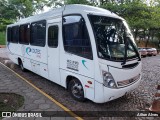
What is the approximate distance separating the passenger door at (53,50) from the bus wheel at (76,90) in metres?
0.73

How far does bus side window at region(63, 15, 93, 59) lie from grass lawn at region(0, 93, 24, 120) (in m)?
2.20

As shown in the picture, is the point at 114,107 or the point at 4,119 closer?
the point at 4,119

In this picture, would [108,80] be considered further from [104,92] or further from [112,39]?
[112,39]

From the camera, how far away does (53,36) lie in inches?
238

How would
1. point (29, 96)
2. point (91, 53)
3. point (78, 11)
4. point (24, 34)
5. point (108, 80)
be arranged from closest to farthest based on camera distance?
point (108, 80)
point (91, 53)
point (78, 11)
point (29, 96)
point (24, 34)

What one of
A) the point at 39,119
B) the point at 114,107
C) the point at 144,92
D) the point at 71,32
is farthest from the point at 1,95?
the point at 144,92

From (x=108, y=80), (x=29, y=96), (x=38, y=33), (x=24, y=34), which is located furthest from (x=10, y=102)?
(x=24, y=34)

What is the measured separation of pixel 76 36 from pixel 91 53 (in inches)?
32.8

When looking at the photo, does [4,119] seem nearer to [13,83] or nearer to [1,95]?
[1,95]

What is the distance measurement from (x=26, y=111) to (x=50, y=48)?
2439 millimetres

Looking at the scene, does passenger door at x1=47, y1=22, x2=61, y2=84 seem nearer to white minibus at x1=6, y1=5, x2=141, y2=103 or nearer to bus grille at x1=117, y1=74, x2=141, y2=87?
white minibus at x1=6, y1=5, x2=141, y2=103

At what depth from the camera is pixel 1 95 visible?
225 inches

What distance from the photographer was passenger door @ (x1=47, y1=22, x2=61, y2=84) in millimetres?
5816

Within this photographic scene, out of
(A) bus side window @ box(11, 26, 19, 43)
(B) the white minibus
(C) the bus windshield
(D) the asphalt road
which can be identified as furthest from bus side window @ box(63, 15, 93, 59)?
(A) bus side window @ box(11, 26, 19, 43)
